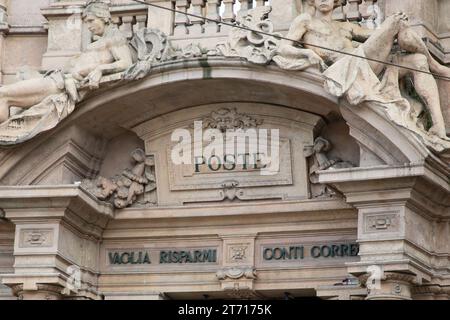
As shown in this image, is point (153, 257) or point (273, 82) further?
point (153, 257)

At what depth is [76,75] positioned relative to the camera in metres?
19.6

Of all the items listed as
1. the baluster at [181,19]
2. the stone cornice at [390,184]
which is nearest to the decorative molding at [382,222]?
the stone cornice at [390,184]

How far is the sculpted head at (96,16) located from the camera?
1995 cm

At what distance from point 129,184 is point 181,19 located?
185cm

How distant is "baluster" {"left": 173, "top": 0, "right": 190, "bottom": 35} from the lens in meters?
19.7

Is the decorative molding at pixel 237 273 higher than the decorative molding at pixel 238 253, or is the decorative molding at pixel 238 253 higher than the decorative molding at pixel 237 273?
the decorative molding at pixel 238 253

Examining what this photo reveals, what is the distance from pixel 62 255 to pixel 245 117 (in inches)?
93.4

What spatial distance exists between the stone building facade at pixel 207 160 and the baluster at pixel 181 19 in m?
0.01

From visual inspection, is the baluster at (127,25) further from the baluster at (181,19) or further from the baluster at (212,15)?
the baluster at (212,15)

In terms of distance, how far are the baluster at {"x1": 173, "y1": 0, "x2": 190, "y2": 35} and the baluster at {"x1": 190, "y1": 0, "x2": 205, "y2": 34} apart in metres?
0.07

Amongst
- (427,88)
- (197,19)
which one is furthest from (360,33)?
(197,19)

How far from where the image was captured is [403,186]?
60.1 feet

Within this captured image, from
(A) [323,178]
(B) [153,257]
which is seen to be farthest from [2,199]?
(A) [323,178]
